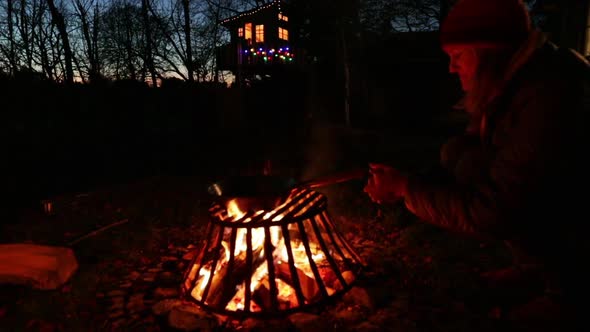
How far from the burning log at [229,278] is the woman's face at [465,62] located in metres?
1.86

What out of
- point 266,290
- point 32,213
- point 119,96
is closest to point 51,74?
point 119,96

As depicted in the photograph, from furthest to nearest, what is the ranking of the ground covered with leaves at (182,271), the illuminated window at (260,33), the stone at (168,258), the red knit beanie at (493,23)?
the illuminated window at (260,33)
the stone at (168,258)
the ground covered with leaves at (182,271)
the red knit beanie at (493,23)

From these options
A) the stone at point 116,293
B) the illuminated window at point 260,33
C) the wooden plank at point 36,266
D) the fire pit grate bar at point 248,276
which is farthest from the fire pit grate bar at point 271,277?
the illuminated window at point 260,33

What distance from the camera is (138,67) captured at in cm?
2500

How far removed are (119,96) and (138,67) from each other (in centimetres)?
1160

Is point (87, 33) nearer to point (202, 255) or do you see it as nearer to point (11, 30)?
point (11, 30)

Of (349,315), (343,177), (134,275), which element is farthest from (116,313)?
(343,177)

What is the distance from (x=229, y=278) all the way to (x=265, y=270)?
0.42 m

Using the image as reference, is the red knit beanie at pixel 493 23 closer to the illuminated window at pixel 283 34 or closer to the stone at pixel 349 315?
the stone at pixel 349 315

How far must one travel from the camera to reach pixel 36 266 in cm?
342

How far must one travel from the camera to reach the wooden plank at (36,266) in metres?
3.31

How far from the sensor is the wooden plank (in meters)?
3.31

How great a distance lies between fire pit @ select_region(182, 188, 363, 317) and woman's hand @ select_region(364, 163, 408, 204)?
0.72 metres

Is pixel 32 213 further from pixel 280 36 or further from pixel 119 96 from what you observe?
pixel 280 36
